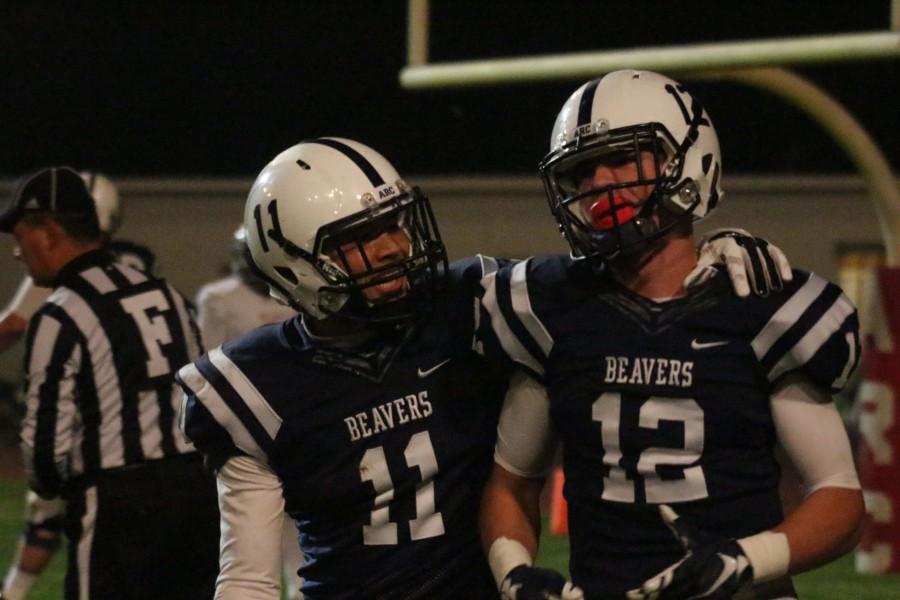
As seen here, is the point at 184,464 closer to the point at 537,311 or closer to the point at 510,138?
the point at 537,311

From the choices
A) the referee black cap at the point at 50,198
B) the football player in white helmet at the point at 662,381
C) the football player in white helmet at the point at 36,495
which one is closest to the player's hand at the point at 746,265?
the football player in white helmet at the point at 662,381

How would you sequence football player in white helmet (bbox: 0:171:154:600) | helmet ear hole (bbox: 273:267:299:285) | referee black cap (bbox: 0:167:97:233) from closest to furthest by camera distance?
helmet ear hole (bbox: 273:267:299:285) < referee black cap (bbox: 0:167:97:233) < football player in white helmet (bbox: 0:171:154:600)

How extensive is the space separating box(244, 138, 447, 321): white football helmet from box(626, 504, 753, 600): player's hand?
683mm

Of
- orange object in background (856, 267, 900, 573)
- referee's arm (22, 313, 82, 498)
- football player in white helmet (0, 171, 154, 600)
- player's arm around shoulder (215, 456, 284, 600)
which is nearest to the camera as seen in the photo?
player's arm around shoulder (215, 456, 284, 600)

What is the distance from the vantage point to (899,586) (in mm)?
6559

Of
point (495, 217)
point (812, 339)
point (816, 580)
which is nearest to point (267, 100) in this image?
point (495, 217)

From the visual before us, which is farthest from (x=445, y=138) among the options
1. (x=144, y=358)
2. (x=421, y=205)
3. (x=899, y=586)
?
(x=421, y=205)

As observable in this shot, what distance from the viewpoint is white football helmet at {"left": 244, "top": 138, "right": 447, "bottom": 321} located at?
113 inches

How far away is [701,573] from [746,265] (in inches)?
20.3

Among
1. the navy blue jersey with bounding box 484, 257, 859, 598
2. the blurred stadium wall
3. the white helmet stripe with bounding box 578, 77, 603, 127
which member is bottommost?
the blurred stadium wall

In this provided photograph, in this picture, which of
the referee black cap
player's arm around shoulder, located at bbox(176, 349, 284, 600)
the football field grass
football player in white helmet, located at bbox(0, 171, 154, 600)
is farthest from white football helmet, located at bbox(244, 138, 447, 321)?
the football field grass

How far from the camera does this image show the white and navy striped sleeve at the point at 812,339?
2529mm

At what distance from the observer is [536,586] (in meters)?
2.58

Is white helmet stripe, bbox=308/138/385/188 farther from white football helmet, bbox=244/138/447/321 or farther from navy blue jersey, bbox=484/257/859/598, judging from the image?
navy blue jersey, bbox=484/257/859/598
